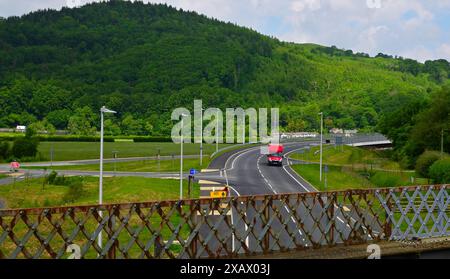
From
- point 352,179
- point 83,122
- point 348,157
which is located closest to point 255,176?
point 352,179

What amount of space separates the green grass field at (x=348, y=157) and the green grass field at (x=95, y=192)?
137 ft

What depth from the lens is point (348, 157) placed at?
123m

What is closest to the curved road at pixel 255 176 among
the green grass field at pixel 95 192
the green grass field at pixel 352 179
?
the green grass field at pixel 352 179

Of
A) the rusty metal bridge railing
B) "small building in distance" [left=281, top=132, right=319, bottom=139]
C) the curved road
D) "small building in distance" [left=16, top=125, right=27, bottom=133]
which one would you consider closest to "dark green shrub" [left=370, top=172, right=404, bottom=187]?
the curved road

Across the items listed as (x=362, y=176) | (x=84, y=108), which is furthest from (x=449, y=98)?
(x=84, y=108)

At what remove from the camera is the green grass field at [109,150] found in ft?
408

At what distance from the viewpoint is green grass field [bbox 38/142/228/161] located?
124 m

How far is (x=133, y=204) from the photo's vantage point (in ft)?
64.6

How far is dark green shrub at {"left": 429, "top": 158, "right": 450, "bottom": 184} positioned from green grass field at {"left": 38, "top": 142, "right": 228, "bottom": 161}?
5774 centimetres

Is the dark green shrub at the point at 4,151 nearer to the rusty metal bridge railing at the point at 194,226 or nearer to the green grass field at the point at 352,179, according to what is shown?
the green grass field at the point at 352,179

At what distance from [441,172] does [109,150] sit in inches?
3253

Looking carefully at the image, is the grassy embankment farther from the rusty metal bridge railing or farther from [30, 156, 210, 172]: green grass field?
the rusty metal bridge railing
